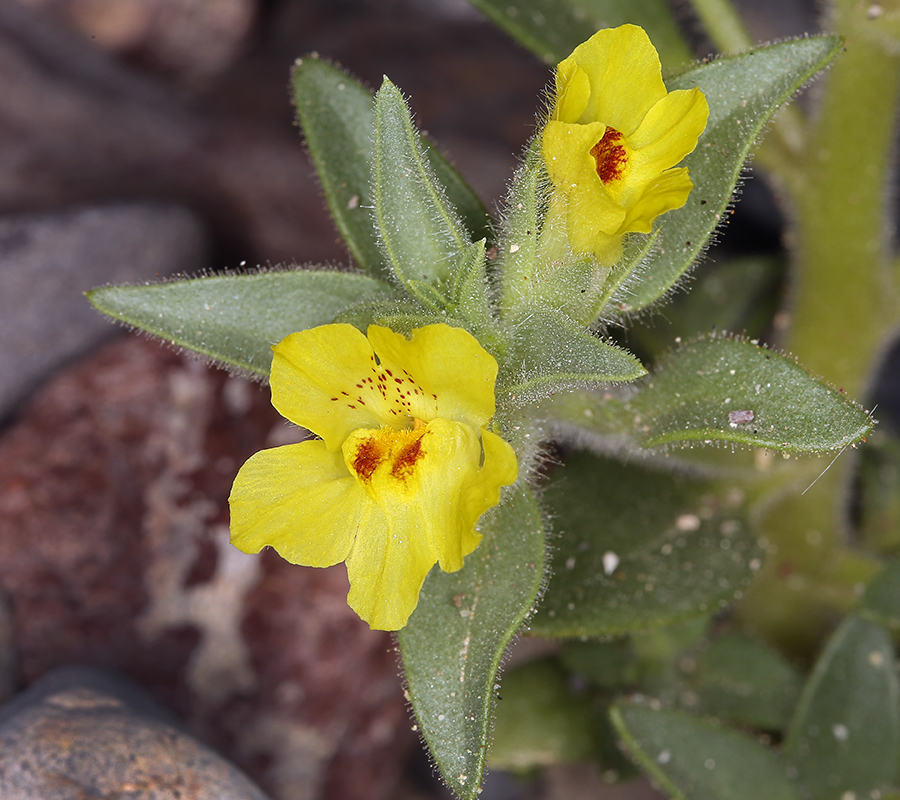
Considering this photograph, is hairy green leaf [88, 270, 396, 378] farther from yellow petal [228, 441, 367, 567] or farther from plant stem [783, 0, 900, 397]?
plant stem [783, 0, 900, 397]

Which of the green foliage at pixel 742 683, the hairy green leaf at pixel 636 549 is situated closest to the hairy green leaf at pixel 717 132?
the hairy green leaf at pixel 636 549

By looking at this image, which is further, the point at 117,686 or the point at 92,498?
the point at 92,498

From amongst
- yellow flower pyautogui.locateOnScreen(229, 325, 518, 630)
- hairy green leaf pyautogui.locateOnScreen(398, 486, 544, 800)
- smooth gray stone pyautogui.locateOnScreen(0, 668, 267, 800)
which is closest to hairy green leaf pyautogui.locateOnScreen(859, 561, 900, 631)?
hairy green leaf pyautogui.locateOnScreen(398, 486, 544, 800)

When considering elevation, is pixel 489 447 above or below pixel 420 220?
below

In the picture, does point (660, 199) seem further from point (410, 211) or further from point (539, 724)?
point (539, 724)

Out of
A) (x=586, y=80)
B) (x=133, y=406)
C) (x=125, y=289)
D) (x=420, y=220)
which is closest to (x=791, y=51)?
(x=586, y=80)

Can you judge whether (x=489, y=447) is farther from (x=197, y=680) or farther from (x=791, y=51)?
(x=197, y=680)

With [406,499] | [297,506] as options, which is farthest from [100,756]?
[406,499]
